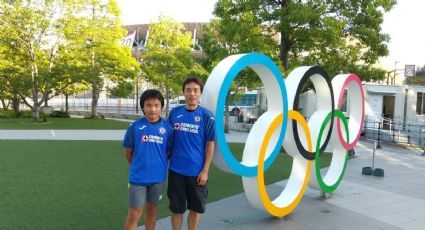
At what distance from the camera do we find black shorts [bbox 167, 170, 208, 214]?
3.98 meters

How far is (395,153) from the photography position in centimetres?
1353

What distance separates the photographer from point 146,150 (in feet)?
11.9

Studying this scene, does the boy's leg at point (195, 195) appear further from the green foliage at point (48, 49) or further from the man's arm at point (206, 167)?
the green foliage at point (48, 49)

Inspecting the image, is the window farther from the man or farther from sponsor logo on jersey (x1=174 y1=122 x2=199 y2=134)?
sponsor logo on jersey (x1=174 y1=122 x2=199 y2=134)

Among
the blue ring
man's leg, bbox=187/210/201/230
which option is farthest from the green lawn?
man's leg, bbox=187/210/201/230

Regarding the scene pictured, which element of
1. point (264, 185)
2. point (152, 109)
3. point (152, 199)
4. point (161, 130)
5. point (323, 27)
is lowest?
point (264, 185)

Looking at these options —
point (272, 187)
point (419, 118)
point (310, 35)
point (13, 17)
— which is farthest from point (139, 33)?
point (272, 187)

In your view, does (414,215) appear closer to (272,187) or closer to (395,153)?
(272,187)

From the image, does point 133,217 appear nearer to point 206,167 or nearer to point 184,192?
point 184,192

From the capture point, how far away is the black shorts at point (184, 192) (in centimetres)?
398

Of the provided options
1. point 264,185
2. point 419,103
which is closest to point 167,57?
point 419,103

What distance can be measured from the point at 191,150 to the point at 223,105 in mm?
731

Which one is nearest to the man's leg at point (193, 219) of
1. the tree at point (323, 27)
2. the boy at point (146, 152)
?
the boy at point (146, 152)

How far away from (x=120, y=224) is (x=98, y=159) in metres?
5.22
